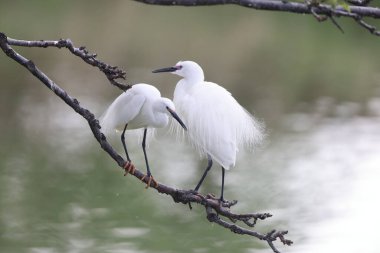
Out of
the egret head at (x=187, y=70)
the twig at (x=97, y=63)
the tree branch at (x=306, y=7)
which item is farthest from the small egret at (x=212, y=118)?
the tree branch at (x=306, y=7)

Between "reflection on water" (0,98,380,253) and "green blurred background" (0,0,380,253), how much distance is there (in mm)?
14

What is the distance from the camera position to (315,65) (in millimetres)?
14242

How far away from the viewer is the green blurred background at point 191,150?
6980 millimetres

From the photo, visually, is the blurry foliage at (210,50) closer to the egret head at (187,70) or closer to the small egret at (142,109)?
the egret head at (187,70)

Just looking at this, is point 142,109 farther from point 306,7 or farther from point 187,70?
point 306,7

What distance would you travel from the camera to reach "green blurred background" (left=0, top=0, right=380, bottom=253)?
22.9 feet

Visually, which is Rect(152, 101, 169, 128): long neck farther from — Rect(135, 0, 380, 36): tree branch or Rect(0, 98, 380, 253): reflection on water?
Rect(0, 98, 380, 253): reflection on water

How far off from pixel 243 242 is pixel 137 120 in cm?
390

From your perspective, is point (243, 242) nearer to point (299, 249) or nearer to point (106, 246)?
point (299, 249)

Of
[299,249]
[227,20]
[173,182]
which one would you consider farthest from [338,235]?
[227,20]

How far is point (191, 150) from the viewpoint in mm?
8906

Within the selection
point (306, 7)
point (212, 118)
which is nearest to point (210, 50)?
point (212, 118)

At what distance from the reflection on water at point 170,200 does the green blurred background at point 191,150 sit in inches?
0.6

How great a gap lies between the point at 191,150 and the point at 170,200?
4.33 ft
